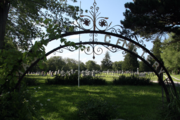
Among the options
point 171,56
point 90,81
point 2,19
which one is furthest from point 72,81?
point 171,56

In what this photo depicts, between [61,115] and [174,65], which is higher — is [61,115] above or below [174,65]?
below

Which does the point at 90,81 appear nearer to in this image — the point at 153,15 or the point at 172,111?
the point at 153,15

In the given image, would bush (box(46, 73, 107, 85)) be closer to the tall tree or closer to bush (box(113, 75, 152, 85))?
bush (box(113, 75, 152, 85))

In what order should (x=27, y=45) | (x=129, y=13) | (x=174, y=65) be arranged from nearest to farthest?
(x=129, y=13) < (x=27, y=45) < (x=174, y=65)

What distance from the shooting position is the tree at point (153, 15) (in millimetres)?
5609

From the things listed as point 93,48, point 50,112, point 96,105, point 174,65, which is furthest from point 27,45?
point 174,65

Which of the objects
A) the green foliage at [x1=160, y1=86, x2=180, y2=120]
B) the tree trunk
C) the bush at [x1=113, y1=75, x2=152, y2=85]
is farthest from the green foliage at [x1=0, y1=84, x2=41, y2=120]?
the bush at [x1=113, y1=75, x2=152, y2=85]

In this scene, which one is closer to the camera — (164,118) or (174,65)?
(164,118)

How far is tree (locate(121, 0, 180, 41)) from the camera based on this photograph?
5609mm

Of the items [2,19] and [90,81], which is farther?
[90,81]

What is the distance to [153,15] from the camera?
6293 mm

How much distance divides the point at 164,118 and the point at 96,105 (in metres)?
1.67

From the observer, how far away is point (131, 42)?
3.60m

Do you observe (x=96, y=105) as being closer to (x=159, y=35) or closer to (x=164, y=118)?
(x=164, y=118)
